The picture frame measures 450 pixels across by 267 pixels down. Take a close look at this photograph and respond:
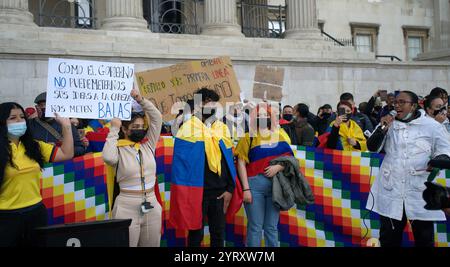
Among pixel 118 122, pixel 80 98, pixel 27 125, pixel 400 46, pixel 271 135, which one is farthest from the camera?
pixel 400 46

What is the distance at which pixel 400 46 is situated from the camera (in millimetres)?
30219

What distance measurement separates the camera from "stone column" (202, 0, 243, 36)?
16891 mm

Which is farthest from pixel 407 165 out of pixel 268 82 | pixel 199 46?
pixel 199 46

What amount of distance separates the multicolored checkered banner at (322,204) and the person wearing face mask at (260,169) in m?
0.81

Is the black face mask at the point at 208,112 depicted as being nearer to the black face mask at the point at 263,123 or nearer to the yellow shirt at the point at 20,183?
the black face mask at the point at 263,123

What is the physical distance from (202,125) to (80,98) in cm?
129

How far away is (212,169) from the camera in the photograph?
575 centimetres

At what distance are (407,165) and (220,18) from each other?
1234 centimetres

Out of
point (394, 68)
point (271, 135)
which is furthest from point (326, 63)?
point (271, 135)

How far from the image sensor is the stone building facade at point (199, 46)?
13750 millimetres

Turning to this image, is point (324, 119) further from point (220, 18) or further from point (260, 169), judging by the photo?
point (220, 18)

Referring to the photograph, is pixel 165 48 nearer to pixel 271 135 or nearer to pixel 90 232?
pixel 271 135

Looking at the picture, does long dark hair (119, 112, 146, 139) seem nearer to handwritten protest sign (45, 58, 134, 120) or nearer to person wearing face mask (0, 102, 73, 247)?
handwritten protest sign (45, 58, 134, 120)

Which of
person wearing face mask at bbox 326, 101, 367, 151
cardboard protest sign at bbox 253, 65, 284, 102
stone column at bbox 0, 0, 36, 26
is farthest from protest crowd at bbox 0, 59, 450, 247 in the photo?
stone column at bbox 0, 0, 36, 26
